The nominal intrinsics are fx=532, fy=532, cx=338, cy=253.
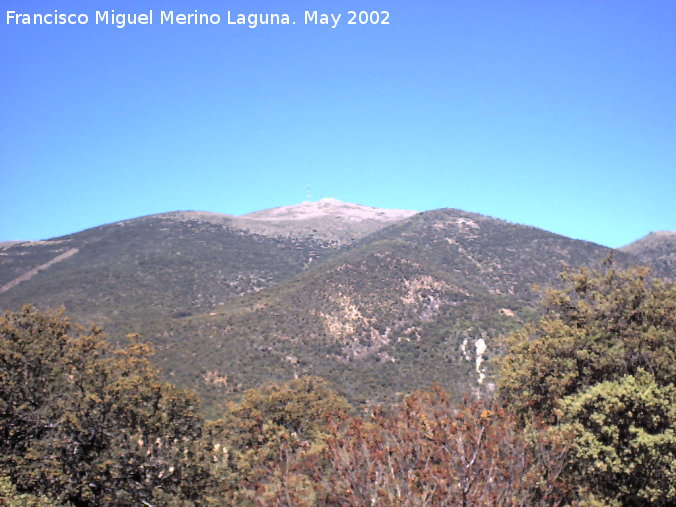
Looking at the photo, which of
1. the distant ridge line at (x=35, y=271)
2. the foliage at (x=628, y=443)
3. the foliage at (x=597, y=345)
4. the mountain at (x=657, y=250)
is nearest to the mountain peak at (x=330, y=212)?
the distant ridge line at (x=35, y=271)

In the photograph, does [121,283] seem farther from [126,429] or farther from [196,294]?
[126,429]

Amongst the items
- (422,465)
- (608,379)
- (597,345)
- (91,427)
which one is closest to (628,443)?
(608,379)

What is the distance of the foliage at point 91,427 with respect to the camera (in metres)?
17.5

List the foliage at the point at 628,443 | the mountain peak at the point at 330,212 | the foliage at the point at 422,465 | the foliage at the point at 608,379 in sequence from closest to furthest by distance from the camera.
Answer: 1. the foliage at the point at 422,465
2. the foliage at the point at 628,443
3. the foliage at the point at 608,379
4. the mountain peak at the point at 330,212

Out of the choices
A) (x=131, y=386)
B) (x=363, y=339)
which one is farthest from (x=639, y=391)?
(x=363, y=339)

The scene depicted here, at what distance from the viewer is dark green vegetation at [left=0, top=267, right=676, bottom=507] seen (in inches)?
413

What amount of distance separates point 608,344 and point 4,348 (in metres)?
22.3

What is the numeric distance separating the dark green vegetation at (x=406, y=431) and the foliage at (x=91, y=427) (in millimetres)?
55

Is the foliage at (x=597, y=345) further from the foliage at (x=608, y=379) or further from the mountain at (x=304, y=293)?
the mountain at (x=304, y=293)

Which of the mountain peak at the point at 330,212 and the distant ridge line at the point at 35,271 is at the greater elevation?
the mountain peak at the point at 330,212

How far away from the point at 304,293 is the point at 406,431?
54984 mm

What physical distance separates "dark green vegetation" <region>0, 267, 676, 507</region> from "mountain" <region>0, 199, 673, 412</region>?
1629cm

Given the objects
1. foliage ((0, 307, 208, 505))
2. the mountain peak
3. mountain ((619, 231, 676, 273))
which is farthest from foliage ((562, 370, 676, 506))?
the mountain peak

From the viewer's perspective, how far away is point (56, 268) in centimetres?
8981
